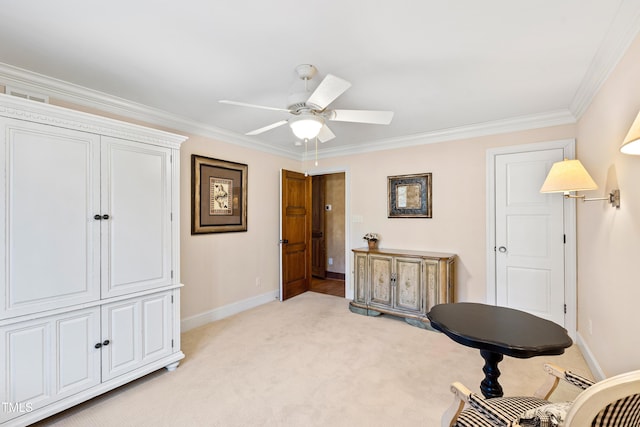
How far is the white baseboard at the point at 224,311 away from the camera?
340cm

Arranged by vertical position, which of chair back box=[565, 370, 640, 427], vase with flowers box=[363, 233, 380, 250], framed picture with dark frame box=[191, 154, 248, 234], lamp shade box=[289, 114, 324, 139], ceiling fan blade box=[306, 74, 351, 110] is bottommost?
chair back box=[565, 370, 640, 427]

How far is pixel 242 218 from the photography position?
4.05 meters

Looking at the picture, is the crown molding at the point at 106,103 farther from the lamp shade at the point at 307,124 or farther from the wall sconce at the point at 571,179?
the wall sconce at the point at 571,179

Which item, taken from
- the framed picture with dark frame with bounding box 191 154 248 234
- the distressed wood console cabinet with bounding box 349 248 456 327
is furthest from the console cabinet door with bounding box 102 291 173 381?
the distressed wood console cabinet with bounding box 349 248 456 327

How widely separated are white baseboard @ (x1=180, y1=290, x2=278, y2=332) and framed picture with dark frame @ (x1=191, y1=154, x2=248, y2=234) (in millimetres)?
1010

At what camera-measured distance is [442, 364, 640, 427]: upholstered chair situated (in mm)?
897

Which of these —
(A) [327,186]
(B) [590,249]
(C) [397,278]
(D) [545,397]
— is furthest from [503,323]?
(A) [327,186]

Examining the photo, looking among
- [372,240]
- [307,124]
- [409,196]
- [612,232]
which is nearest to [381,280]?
[372,240]

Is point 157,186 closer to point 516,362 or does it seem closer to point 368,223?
point 368,223

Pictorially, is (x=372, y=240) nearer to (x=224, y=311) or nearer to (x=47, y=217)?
(x=224, y=311)

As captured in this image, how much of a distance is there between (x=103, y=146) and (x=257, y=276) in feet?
8.79

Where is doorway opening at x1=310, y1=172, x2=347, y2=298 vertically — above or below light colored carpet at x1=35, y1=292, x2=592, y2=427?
above

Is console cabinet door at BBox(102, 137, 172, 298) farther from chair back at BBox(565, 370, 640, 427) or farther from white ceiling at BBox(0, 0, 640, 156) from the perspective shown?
chair back at BBox(565, 370, 640, 427)

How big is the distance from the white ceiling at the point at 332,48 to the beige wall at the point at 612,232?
23 centimetres
